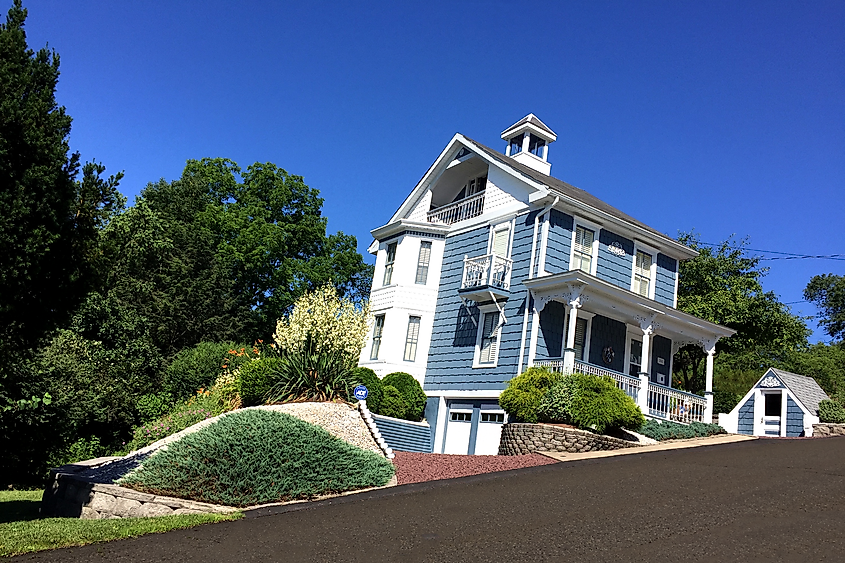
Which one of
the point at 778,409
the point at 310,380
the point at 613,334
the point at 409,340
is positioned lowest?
the point at 310,380

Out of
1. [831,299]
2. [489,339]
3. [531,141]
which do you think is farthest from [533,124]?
[831,299]

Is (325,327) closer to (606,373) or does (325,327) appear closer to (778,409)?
(606,373)

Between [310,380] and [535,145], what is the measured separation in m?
13.2

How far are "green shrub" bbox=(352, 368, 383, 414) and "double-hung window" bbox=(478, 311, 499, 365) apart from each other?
319cm

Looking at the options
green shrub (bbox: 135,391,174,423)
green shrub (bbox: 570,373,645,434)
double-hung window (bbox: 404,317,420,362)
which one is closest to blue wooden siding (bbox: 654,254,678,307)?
green shrub (bbox: 570,373,645,434)

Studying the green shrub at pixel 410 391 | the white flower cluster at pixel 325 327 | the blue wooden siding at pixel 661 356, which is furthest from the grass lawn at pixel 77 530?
the blue wooden siding at pixel 661 356

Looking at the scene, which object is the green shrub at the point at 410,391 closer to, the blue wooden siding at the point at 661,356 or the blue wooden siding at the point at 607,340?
the blue wooden siding at the point at 607,340

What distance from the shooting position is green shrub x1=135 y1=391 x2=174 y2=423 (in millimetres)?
24531

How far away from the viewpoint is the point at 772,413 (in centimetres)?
2447

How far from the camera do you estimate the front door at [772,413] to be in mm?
24006

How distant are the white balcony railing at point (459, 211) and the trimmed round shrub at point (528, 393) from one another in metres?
7.01

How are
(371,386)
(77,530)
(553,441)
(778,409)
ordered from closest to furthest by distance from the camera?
(77,530), (553,441), (371,386), (778,409)

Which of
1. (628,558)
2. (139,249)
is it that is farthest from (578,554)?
(139,249)

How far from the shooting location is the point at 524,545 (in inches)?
283
